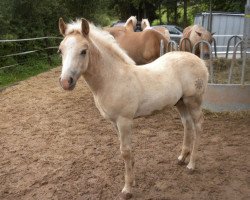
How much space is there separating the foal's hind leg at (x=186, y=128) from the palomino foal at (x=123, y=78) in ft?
0.57

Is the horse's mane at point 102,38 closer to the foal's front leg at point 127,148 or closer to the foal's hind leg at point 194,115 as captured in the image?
the foal's front leg at point 127,148

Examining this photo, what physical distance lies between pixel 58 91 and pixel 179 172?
4.87 m

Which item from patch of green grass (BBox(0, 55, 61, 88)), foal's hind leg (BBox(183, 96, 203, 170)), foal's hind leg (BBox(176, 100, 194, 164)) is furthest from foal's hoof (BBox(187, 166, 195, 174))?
patch of green grass (BBox(0, 55, 61, 88))

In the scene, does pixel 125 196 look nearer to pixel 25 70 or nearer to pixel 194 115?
pixel 194 115

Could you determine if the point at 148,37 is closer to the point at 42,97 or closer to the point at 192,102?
the point at 42,97

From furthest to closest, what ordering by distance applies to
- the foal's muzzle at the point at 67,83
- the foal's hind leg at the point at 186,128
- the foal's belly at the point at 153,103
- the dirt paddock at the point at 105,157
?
the foal's hind leg at the point at 186,128, the dirt paddock at the point at 105,157, the foal's belly at the point at 153,103, the foal's muzzle at the point at 67,83

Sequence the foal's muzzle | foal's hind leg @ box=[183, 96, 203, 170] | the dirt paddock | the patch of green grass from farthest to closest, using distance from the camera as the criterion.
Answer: the patch of green grass < foal's hind leg @ box=[183, 96, 203, 170] < the dirt paddock < the foal's muzzle

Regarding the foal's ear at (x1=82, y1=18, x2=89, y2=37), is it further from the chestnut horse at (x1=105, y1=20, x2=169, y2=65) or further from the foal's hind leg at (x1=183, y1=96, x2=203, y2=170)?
the chestnut horse at (x1=105, y1=20, x2=169, y2=65)

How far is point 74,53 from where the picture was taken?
2.85 metres

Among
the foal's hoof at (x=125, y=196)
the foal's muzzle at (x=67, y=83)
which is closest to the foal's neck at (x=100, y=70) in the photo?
the foal's muzzle at (x=67, y=83)

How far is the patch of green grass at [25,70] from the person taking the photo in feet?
31.3

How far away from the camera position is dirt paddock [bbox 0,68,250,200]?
3.49m

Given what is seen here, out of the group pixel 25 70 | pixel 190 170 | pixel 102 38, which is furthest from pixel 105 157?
pixel 25 70

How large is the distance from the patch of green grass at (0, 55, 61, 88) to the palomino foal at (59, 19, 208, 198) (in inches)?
245
